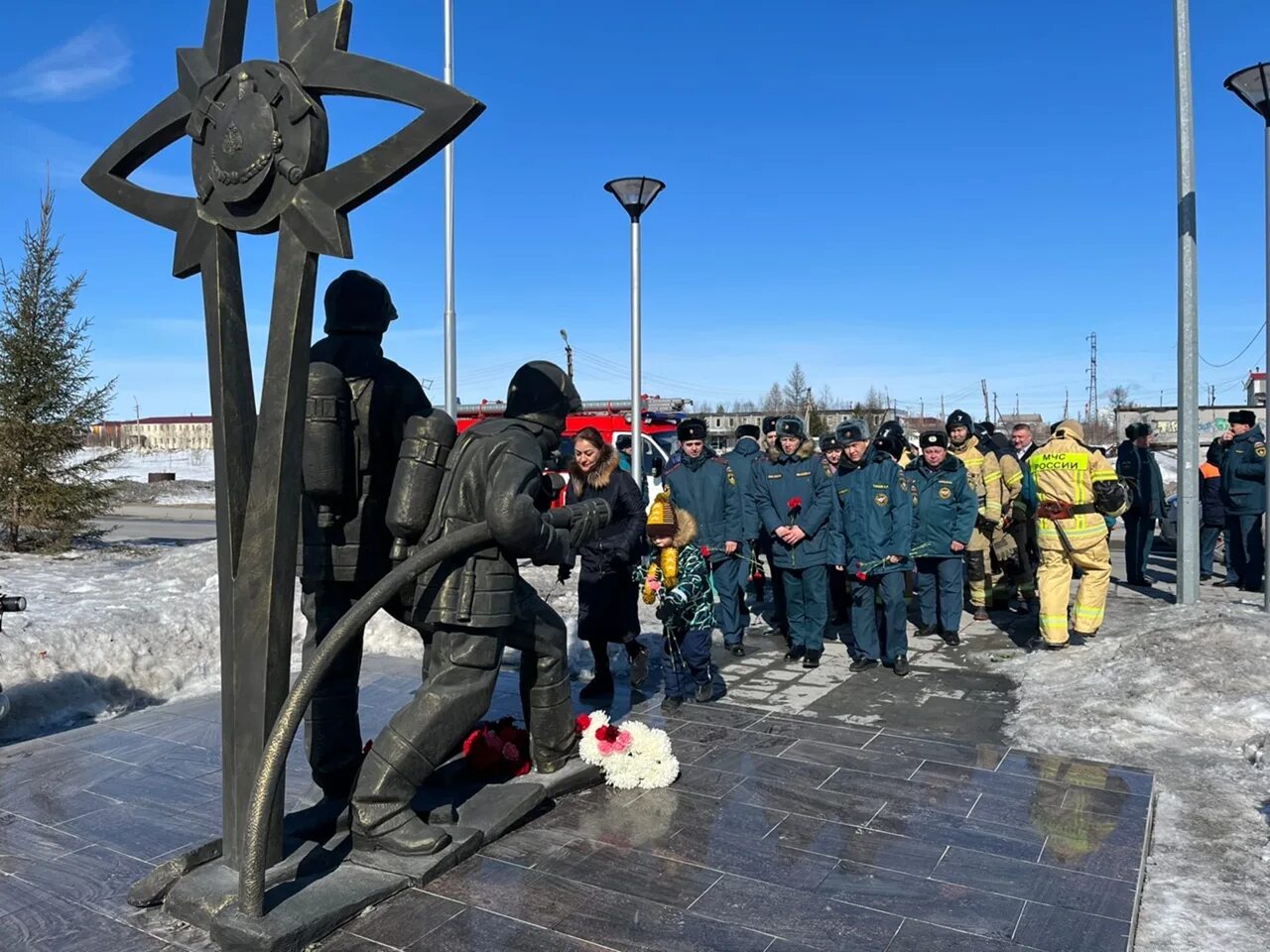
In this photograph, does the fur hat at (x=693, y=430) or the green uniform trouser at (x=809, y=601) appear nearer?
the green uniform trouser at (x=809, y=601)

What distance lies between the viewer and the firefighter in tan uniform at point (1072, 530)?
303 inches

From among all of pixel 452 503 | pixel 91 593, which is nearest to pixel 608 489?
pixel 452 503

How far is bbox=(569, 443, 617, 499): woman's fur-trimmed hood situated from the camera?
6.53 meters

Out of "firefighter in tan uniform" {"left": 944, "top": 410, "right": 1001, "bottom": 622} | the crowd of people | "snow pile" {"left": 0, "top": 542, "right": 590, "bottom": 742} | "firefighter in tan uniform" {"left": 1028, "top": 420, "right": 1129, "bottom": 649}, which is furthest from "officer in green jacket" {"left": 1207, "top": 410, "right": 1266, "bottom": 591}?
"snow pile" {"left": 0, "top": 542, "right": 590, "bottom": 742}

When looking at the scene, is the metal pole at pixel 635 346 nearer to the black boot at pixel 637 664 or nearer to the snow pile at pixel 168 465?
the black boot at pixel 637 664

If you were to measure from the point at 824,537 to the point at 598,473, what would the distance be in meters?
2.29

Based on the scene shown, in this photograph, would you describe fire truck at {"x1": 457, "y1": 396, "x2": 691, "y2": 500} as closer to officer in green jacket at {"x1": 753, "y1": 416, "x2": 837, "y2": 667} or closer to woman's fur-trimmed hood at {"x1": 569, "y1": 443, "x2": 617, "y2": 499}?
officer in green jacket at {"x1": 753, "y1": 416, "x2": 837, "y2": 667}

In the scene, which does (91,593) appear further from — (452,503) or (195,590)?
A: (452,503)

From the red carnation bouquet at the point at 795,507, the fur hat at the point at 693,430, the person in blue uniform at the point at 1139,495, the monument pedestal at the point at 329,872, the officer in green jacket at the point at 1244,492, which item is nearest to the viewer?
the monument pedestal at the point at 329,872

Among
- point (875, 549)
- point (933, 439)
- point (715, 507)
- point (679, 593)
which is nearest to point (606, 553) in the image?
point (679, 593)

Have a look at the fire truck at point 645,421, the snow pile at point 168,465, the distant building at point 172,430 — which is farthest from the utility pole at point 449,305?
the distant building at point 172,430

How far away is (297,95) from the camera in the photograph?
3.21 meters

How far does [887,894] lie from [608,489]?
353cm

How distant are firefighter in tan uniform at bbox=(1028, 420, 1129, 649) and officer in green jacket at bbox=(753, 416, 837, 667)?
1.82 metres
